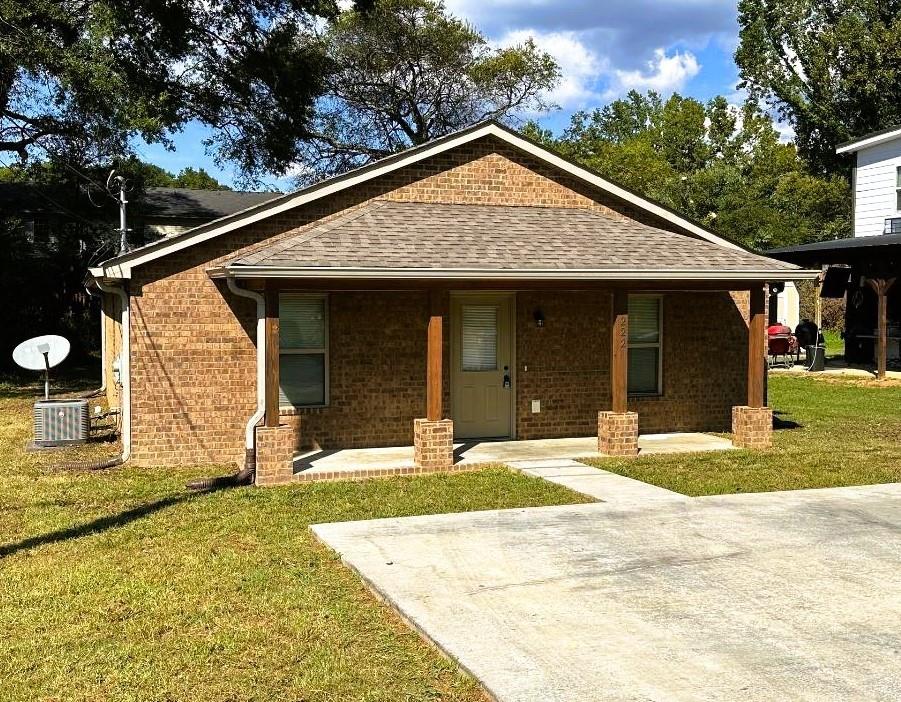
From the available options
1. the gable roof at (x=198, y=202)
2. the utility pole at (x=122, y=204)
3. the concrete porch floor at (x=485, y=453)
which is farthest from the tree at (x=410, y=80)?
the concrete porch floor at (x=485, y=453)

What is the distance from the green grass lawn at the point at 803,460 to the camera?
35.2 feet

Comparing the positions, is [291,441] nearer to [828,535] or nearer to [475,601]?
[475,601]

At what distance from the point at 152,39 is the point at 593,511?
22962 millimetres

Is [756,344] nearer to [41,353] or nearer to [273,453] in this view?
[273,453]

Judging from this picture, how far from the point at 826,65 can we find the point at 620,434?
41973mm

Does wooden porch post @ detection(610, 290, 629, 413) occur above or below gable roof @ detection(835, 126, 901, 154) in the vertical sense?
below

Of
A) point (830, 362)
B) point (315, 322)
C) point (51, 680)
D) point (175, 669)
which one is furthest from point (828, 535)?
point (830, 362)

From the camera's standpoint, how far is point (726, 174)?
48281mm

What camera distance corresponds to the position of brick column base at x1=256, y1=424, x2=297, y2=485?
1062 cm

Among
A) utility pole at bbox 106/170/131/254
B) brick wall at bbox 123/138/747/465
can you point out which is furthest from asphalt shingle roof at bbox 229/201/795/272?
utility pole at bbox 106/170/131/254

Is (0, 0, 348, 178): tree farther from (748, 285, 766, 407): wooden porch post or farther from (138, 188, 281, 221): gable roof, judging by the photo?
(748, 285, 766, 407): wooden porch post

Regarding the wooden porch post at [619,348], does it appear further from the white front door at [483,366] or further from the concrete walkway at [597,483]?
the white front door at [483,366]

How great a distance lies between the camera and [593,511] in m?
9.04

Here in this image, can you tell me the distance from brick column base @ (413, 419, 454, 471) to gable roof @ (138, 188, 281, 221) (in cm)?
2842
